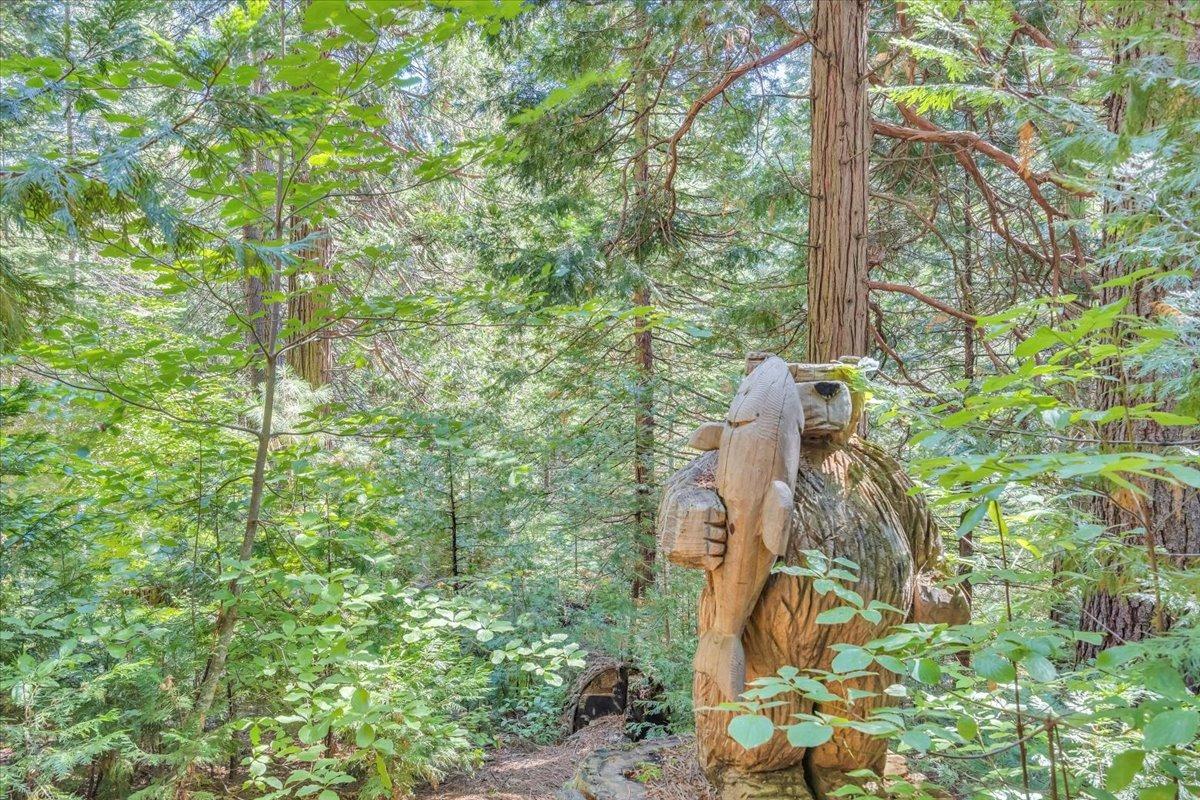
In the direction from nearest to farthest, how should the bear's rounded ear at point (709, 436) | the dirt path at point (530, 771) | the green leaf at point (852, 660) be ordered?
1. the green leaf at point (852, 660)
2. the bear's rounded ear at point (709, 436)
3. the dirt path at point (530, 771)

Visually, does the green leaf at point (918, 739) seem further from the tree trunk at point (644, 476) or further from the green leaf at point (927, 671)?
the tree trunk at point (644, 476)

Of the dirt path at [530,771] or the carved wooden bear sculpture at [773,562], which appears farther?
the dirt path at [530,771]

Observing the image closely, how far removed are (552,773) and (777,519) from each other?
3280 mm

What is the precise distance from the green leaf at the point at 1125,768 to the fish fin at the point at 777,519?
108 cm

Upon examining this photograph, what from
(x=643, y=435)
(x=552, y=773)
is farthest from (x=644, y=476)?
(x=552, y=773)

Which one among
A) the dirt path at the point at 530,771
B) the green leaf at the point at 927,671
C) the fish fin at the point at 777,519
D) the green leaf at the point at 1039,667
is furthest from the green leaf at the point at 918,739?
the dirt path at the point at 530,771

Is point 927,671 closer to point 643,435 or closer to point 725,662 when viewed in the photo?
point 725,662

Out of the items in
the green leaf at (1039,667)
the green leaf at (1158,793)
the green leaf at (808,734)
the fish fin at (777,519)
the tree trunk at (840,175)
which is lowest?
the green leaf at (1158,793)

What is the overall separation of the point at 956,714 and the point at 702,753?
1108mm

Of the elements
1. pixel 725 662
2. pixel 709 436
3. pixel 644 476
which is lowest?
pixel 725 662

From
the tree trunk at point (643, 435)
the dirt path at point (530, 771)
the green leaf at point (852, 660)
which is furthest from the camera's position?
the tree trunk at point (643, 435)

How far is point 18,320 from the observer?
8.17 feet

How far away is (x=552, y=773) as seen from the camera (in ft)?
14.6

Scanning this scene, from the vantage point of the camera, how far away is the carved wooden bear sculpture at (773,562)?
2.29m
